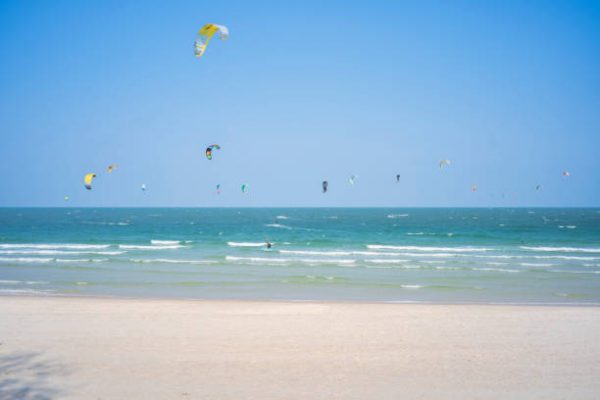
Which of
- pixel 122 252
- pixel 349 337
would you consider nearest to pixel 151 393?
pixel 349 337

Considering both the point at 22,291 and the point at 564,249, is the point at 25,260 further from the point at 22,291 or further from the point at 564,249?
the point at 564,249

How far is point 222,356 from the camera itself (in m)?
7.69

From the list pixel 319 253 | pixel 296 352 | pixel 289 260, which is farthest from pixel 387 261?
pixel 296 352

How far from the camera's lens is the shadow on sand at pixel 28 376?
589 centimetres

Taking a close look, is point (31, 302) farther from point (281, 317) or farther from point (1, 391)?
point (1, 391)

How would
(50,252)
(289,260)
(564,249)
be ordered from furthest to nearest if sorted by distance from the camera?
(564,249)
(50,252)
(289,260)

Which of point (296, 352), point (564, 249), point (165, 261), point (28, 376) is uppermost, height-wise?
point (28, 376)

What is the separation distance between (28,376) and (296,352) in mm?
3631

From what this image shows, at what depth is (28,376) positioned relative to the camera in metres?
6.52

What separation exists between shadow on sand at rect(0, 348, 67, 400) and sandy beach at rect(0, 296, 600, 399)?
0.05 ft

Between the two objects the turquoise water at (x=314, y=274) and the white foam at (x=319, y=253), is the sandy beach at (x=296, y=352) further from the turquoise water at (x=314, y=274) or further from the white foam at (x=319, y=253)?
the white foam at (x=319, y=253)

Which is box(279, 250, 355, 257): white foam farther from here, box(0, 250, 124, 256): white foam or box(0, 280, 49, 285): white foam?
box(0, 280, 49, 285): white foam

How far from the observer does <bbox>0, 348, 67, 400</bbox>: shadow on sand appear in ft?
19.3

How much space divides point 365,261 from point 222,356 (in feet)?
58.4
